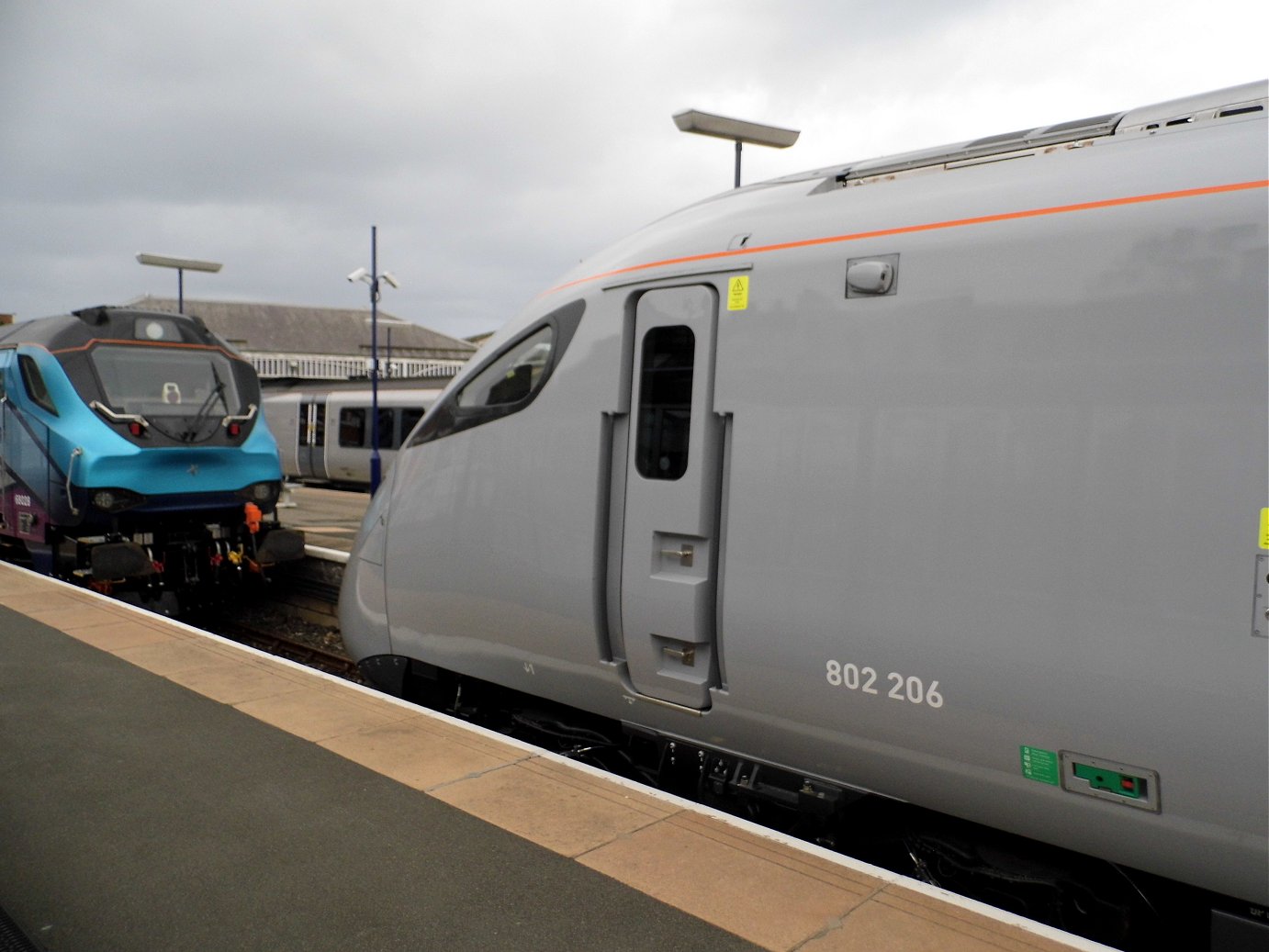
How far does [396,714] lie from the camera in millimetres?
5605

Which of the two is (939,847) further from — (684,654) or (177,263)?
(177,263)

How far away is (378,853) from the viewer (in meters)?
3.86

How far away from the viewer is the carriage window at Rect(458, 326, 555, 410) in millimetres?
5023

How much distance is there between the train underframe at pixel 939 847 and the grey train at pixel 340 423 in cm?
1854

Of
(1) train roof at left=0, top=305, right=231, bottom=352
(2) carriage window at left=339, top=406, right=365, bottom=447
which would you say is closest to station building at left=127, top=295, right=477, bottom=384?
(2) carriage window at left=339, top=406, right=365, bottom=447

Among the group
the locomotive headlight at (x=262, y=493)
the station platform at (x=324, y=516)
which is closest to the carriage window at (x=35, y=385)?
the locomotive headlight at (x=262, y=493)

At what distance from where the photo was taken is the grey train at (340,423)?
2415cm

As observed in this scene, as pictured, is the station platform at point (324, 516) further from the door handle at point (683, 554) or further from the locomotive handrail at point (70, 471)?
the door handle at point (683, 554)

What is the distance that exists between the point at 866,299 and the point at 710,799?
8.32 feet

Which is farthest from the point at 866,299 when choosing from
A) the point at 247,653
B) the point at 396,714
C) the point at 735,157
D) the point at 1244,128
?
the point at 735,157

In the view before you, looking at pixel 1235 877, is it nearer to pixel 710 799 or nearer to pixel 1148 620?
pixel 1148 620

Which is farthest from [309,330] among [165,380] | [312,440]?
[165,380]

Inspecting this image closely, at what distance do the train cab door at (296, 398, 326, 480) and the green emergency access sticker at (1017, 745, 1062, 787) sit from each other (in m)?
25.3

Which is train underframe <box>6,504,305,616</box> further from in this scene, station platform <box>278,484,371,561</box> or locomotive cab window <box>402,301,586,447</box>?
locomotive cab window <box>402,301,586,447</box>
